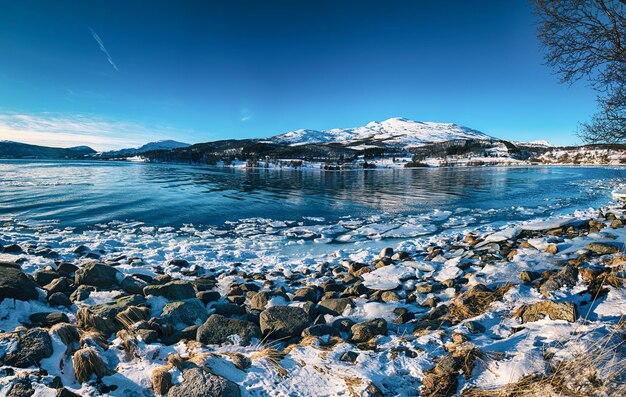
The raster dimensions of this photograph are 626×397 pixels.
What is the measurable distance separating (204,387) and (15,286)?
4.47 metres

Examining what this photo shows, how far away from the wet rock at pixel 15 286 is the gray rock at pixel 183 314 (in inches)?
90.8

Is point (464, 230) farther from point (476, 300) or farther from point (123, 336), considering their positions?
point (123, 336)

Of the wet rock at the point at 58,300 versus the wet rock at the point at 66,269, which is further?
the wet rock at the point at 66,269

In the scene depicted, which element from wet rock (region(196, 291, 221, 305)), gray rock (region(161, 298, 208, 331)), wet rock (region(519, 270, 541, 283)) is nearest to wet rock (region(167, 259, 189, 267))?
wet rock (region(196, 291, 221, 305))

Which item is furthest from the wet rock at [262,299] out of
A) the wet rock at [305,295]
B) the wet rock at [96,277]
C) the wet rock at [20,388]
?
the wet rock at [20,388]

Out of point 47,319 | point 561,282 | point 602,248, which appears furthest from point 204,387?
point 602,248

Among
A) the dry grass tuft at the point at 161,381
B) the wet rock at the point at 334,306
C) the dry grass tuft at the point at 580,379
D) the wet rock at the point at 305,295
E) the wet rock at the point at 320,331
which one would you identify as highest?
the dry grass tuft at the point at 580,379

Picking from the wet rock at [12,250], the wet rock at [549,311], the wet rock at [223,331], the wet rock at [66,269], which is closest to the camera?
the wet rock at [549,311]

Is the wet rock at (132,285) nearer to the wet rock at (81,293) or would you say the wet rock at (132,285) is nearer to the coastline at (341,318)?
the coastline at (341,318)

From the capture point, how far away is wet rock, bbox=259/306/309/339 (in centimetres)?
498

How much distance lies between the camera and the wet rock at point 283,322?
4984 millimetres

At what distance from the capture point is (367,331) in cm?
470

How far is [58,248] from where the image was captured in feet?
36.0

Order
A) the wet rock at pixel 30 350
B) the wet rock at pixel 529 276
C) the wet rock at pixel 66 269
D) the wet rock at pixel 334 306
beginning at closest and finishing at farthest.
Result: the wet rock at pixel 30 350
the wet rock at pixel 334 306
the wet rock at pixel 529 276
the wet rock at pixel 66 269
